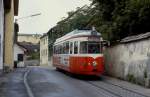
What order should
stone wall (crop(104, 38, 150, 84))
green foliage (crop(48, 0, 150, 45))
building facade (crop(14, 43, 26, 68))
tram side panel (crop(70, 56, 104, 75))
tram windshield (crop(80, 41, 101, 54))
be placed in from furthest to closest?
building facade (crop(14, 43, 26, 68))
tram windshield (crop(80, 41, 101, 54))
tram side panel (crop(70, 56, 104, 75))
green foliage (crop(48, 0, 150, 45))
stone wall (crop(104, 38, 150, 84))

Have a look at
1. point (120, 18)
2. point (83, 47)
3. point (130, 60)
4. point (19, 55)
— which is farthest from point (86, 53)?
point (19, 55)

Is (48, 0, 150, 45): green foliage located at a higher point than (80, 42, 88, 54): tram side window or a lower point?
higher

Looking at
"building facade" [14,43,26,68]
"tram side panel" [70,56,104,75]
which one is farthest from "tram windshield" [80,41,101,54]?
"building facade" [14,43,26,68]

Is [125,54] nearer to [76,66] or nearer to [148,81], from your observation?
[76,66]

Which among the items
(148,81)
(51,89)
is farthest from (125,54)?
(51,89)

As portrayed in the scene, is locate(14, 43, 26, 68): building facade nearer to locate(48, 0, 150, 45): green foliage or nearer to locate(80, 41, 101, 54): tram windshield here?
locate(48, 0, 150, 45): green foliage

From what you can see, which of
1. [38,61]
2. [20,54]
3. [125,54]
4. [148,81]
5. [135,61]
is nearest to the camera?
[148,81]

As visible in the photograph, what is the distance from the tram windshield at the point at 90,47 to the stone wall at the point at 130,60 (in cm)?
146

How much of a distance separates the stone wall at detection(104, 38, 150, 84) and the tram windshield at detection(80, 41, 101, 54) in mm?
1459

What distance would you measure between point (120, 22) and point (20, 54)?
3525 cm

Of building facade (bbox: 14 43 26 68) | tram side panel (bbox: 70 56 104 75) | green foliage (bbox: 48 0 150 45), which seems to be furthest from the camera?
building facade (bbox: 14 43 26 68)

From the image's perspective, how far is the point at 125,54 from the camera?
28359 millimetres

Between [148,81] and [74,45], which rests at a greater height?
[74,45]

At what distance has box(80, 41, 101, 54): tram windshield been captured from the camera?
1146 inches
